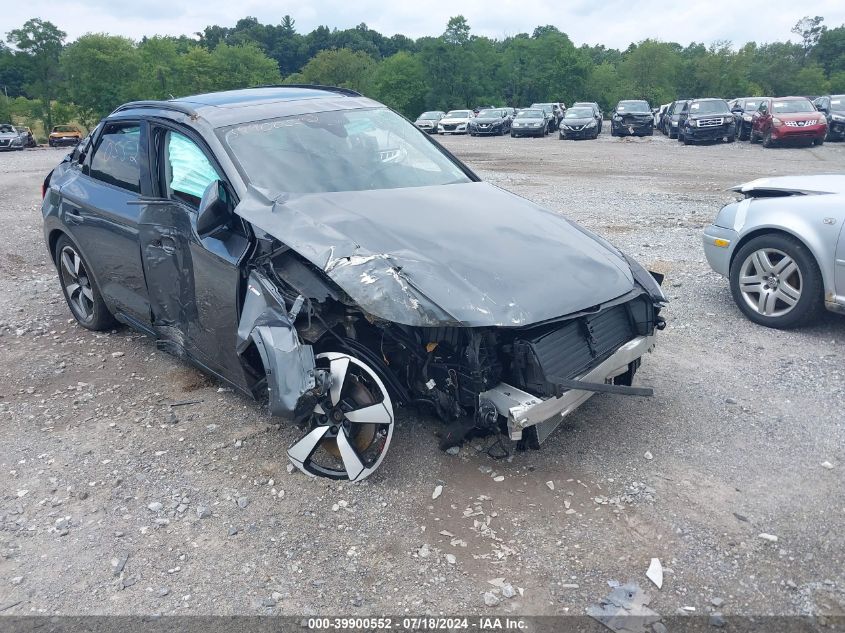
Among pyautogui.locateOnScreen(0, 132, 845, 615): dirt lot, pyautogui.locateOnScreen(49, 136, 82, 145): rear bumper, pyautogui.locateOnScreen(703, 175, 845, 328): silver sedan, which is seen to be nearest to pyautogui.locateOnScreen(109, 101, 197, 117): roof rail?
pyautogui.locateOnScreen(0, 132, 845, 615): dirt lot

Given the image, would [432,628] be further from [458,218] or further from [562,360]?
[458,218]

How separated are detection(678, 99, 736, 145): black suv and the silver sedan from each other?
2025 cm

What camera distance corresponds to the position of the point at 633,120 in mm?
30062

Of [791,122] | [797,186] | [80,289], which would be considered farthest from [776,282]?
[791,122]

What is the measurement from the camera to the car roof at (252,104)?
14.4ft

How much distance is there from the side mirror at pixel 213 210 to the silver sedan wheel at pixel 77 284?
2192mm

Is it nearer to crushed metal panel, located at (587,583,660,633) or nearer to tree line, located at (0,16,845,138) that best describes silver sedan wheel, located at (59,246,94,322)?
crushed metal panel, located at (587,583,660,633)

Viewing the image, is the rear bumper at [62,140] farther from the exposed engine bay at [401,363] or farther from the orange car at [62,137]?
the exposed engine bay at [401,363]

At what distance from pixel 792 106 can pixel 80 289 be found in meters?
22.8

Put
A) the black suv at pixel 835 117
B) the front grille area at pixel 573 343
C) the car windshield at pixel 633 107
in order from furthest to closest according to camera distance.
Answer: the car windshield at pixel 633 107 → the black suv at pixel 835 117 → the front grille area at pixel 573 343

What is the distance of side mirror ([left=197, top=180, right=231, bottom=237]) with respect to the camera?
371cm

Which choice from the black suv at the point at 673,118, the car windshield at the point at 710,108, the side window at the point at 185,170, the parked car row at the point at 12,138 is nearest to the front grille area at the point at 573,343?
the side window at the point at 185,170

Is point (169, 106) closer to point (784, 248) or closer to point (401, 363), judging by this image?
point (401, 363)

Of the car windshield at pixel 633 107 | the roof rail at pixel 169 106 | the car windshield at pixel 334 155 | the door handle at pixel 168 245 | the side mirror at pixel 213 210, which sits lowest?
the door handle at pixel 168 245
